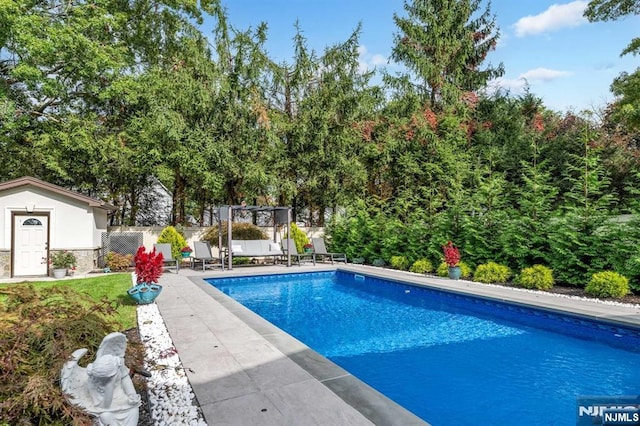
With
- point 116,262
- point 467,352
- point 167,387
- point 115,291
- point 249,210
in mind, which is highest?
point 249,210

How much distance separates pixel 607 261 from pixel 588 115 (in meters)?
12.7

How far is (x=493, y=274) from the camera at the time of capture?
9547mm

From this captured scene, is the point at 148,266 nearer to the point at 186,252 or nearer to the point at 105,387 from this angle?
the point at 105,387

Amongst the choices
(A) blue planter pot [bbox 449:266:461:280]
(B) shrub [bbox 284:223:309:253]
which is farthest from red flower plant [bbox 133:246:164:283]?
(B) shrub [bbox 284:223:309:253]

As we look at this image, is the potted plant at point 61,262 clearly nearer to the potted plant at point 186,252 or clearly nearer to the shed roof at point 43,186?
the shed roof at point 43,186

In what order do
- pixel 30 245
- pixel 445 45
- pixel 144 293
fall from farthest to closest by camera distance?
pixel 445 45 → pixel 30 245 → pixel 144 293

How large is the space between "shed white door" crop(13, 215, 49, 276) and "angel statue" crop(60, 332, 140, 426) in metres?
11.8

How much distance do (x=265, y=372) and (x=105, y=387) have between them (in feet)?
5.65

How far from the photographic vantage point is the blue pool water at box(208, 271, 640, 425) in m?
3.75

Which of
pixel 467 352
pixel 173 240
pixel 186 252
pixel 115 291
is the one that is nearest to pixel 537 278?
pixel 467 352

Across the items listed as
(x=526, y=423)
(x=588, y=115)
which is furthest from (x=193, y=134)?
(x=588, y=115)

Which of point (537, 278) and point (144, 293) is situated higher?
point (144, 293)

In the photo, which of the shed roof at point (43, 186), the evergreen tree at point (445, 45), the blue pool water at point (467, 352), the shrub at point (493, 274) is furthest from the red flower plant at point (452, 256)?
the shed roof at point (43, 186)

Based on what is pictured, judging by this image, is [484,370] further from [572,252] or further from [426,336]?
[572,252]
